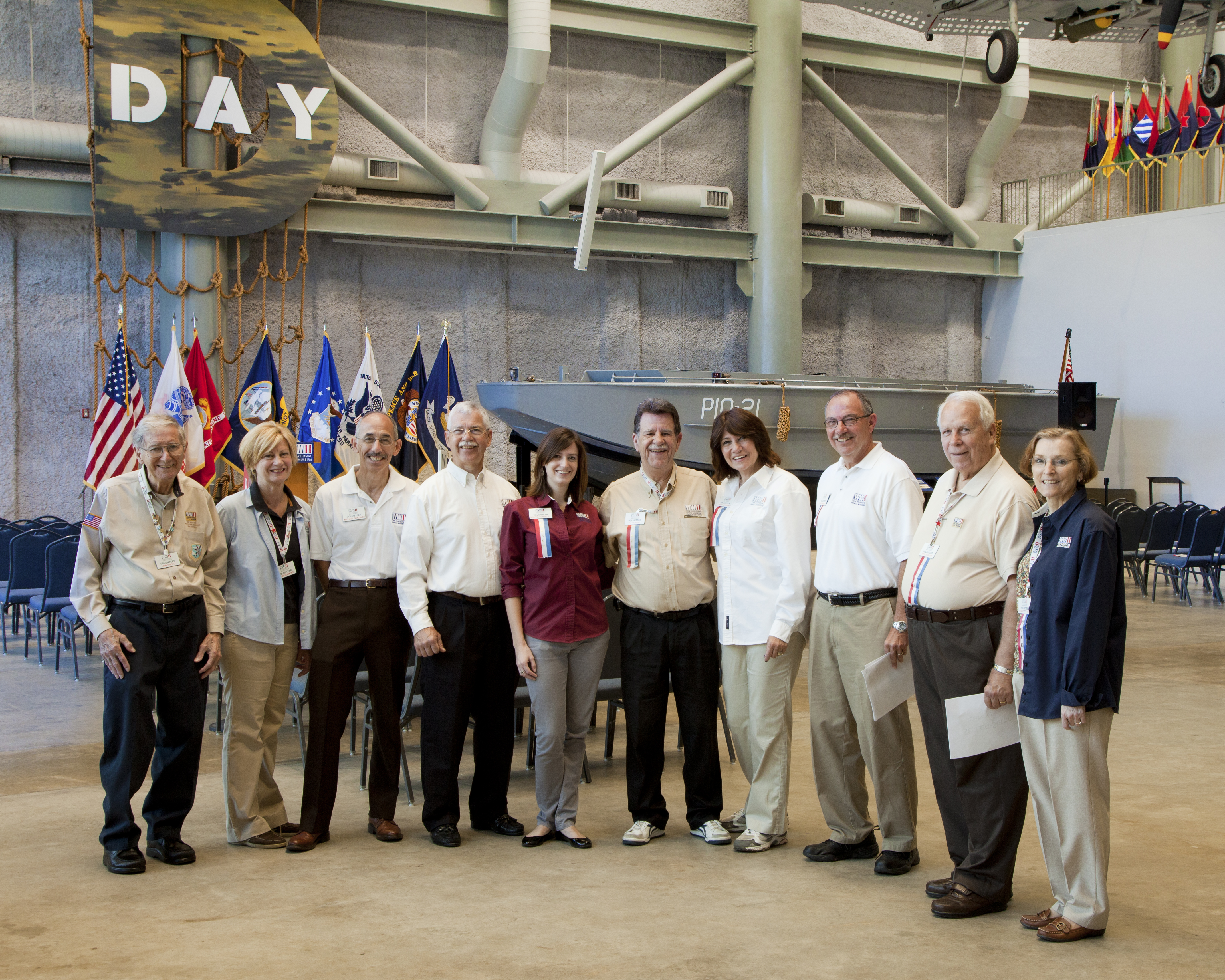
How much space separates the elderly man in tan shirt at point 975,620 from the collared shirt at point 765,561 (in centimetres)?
47

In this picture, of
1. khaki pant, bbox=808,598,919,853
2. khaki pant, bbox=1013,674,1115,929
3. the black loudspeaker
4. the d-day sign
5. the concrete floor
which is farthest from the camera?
the black loudspeaker

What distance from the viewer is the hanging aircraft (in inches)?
505

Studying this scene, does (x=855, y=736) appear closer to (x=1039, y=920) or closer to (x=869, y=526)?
(x=869, y=526)

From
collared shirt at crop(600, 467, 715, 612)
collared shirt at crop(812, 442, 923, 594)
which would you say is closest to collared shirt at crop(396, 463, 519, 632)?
collared shirt at crop(600, 467, 715, 612)

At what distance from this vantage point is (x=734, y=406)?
11.4 metres

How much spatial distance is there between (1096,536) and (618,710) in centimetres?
372

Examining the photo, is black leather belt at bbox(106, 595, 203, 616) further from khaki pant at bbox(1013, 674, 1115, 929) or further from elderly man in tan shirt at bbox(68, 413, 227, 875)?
khaki pant at bbox(1013, 674, 1115, 929)

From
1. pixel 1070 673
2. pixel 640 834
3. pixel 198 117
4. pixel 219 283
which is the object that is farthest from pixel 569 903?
pixel 198 117

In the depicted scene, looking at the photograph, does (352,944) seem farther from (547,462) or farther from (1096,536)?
(1096,536)

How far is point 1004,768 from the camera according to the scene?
321 cm

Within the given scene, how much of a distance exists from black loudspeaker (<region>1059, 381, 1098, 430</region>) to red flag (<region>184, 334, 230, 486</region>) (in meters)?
9.79

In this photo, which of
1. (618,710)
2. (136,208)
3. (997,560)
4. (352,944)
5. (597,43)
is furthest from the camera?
(597,43)

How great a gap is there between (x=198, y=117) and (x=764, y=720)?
9.96 meters

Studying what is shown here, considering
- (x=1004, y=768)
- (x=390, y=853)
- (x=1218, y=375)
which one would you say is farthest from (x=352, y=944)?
(x=1218, y=375)
